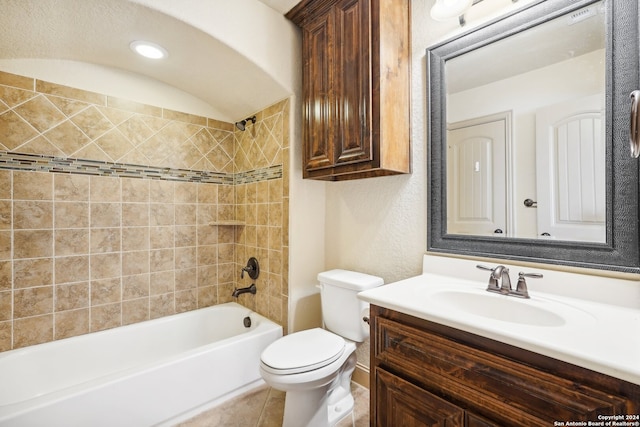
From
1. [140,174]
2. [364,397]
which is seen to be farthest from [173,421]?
[140,174]

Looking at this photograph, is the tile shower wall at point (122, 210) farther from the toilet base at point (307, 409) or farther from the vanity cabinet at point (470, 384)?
the vanity cabinet at point (470, 384)

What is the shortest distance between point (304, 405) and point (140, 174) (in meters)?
1.90

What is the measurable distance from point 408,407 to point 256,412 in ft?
3.52

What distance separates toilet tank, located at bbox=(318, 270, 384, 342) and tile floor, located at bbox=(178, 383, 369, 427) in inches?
16.8

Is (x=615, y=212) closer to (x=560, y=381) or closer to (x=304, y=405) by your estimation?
(x=560, y=381)

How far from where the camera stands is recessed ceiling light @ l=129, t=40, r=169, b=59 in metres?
1.74

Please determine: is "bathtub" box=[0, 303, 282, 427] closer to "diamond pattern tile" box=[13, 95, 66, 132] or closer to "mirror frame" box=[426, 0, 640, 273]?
"diamond pattern tile" box=[13, 95, 66, 132]

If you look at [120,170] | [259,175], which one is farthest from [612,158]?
[120,170]

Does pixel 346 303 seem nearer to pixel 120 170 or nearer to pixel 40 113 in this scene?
pixel 120 170

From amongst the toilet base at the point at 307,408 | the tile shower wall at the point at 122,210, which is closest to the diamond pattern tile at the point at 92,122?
the tile shower wall at the point at 122,210

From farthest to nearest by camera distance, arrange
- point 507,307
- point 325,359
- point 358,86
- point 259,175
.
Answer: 1. point 259,175
2. point 358,86
3. point 325,359
4. point 507,307

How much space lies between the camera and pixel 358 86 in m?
1.53

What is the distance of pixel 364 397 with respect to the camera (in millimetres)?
1811

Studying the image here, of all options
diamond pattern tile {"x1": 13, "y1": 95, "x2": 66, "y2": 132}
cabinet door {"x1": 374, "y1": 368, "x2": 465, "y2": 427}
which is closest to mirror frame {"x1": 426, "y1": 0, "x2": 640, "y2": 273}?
cabinet door {"x1": 374, "y1": 368, "x2": 465, "y2": 427}
